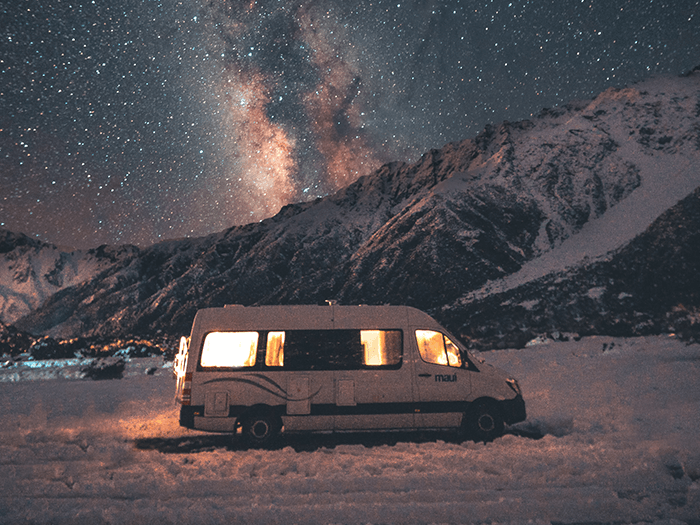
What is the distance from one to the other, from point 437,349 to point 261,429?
406 centimetres

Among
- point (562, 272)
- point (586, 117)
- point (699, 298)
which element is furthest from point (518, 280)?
point (586, 117)

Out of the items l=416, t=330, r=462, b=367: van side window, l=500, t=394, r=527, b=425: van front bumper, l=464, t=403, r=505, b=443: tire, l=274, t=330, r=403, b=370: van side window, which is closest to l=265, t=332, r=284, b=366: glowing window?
l=274, t=330, r=403, b=370: van side window

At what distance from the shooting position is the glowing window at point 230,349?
8312 millimetres

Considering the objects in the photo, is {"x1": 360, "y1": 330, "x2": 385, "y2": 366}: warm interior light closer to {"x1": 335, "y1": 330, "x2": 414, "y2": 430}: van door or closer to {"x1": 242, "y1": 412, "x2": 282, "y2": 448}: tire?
{"x1": 335, "y1": 330, "x2": 414, "y2": 430}: van door

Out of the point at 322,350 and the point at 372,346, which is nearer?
the point at 322,350

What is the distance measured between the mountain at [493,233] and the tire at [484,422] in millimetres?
77346

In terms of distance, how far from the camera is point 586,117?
150 m

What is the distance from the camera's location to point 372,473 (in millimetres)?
5941

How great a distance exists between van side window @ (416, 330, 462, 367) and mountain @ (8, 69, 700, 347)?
255 ft

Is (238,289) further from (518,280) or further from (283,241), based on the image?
(518,280)

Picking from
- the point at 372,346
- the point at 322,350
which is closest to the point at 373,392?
the point at 372,346

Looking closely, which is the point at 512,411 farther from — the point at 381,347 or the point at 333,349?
the point at 333,349

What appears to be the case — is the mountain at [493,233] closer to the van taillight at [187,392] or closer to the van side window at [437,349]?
the van side window at [437,349]

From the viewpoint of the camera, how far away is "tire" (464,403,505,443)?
831cm
